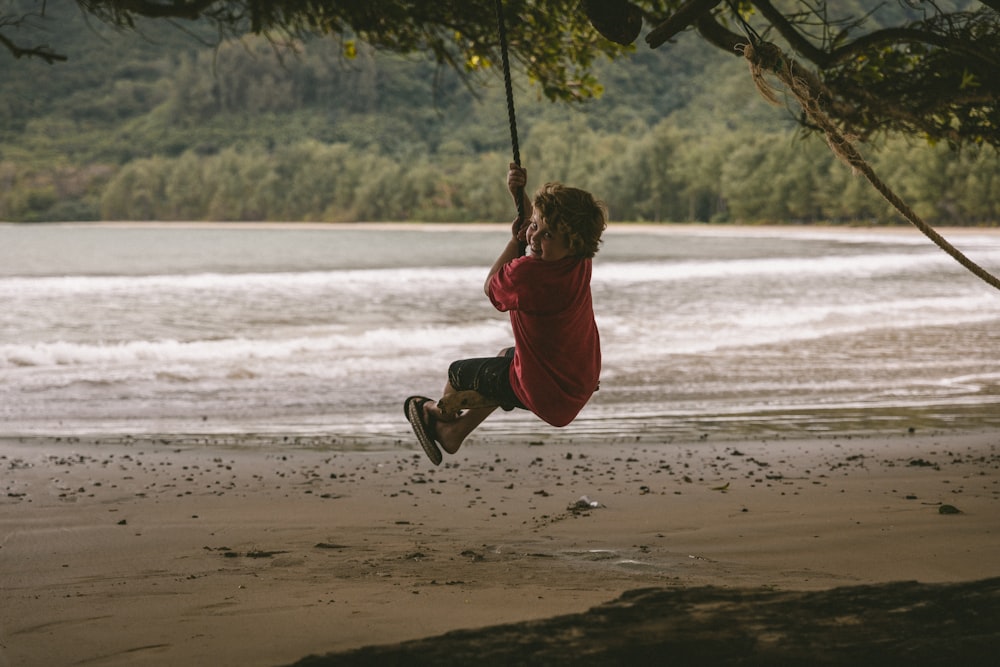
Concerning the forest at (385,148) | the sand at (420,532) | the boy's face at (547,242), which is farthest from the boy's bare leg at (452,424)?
the forest at (385,148)

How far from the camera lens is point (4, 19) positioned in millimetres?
7203

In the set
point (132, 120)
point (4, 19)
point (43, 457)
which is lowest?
point (43, 457)

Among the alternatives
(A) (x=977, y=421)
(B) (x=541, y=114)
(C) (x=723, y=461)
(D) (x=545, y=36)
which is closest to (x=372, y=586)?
(C) (x=723, y=461)

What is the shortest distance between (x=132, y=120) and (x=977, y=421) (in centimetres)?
16881

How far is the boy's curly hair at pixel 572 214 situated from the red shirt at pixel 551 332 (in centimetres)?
11

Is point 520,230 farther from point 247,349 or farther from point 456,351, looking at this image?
point 247,349

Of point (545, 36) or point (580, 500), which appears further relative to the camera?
point (545, 36)

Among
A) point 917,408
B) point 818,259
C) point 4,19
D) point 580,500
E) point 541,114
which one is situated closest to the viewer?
point 580,500

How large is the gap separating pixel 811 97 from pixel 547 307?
83.2 inches

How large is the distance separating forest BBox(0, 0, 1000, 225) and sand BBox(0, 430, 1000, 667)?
81855 millimetres

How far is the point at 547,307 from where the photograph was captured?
475cm

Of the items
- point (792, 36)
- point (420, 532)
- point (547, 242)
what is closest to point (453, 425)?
point (420, 532)

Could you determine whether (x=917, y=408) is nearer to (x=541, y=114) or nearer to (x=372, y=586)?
(x=372, y=586)

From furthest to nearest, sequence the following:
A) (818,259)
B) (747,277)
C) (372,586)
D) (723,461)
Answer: (818,259)
(747,277)
(723,461)
(372,586)
